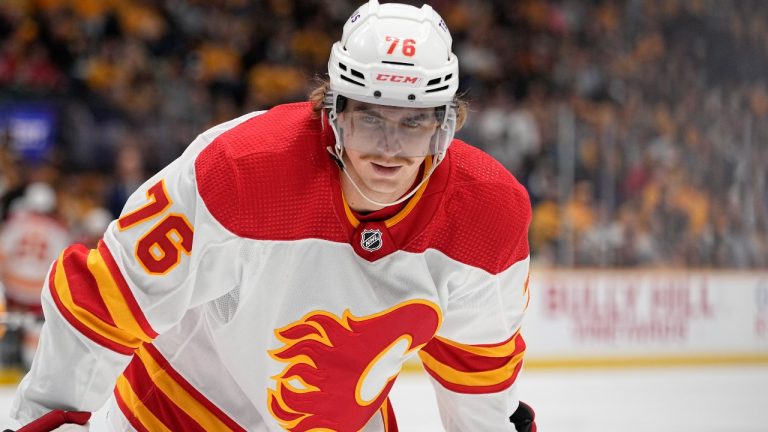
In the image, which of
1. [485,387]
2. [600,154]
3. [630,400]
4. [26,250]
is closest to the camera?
[485,387]

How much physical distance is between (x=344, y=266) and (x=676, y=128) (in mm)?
5607

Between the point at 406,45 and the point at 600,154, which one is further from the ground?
the point at 406,45

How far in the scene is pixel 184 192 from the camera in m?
1.68

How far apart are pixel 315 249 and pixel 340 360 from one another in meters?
0.22

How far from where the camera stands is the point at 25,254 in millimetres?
6027

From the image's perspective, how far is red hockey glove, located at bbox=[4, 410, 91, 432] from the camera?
1.64 m

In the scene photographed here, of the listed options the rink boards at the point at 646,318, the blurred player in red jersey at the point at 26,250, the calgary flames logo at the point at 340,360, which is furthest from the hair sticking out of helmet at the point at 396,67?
the rink boards at the point at 646,318

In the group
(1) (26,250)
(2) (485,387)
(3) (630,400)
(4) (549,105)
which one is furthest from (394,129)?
(4) (549,105)

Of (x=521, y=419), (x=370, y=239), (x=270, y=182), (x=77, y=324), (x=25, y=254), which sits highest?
(x=270, y=182)

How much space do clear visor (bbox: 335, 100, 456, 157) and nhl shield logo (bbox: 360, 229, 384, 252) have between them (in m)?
0.13

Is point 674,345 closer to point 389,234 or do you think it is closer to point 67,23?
point 67,23

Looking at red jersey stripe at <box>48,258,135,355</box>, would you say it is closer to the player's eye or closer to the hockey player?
the hockey player

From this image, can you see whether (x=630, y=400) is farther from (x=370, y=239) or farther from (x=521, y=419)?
(x=370, y=239)

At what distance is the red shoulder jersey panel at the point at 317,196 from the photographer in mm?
1655
